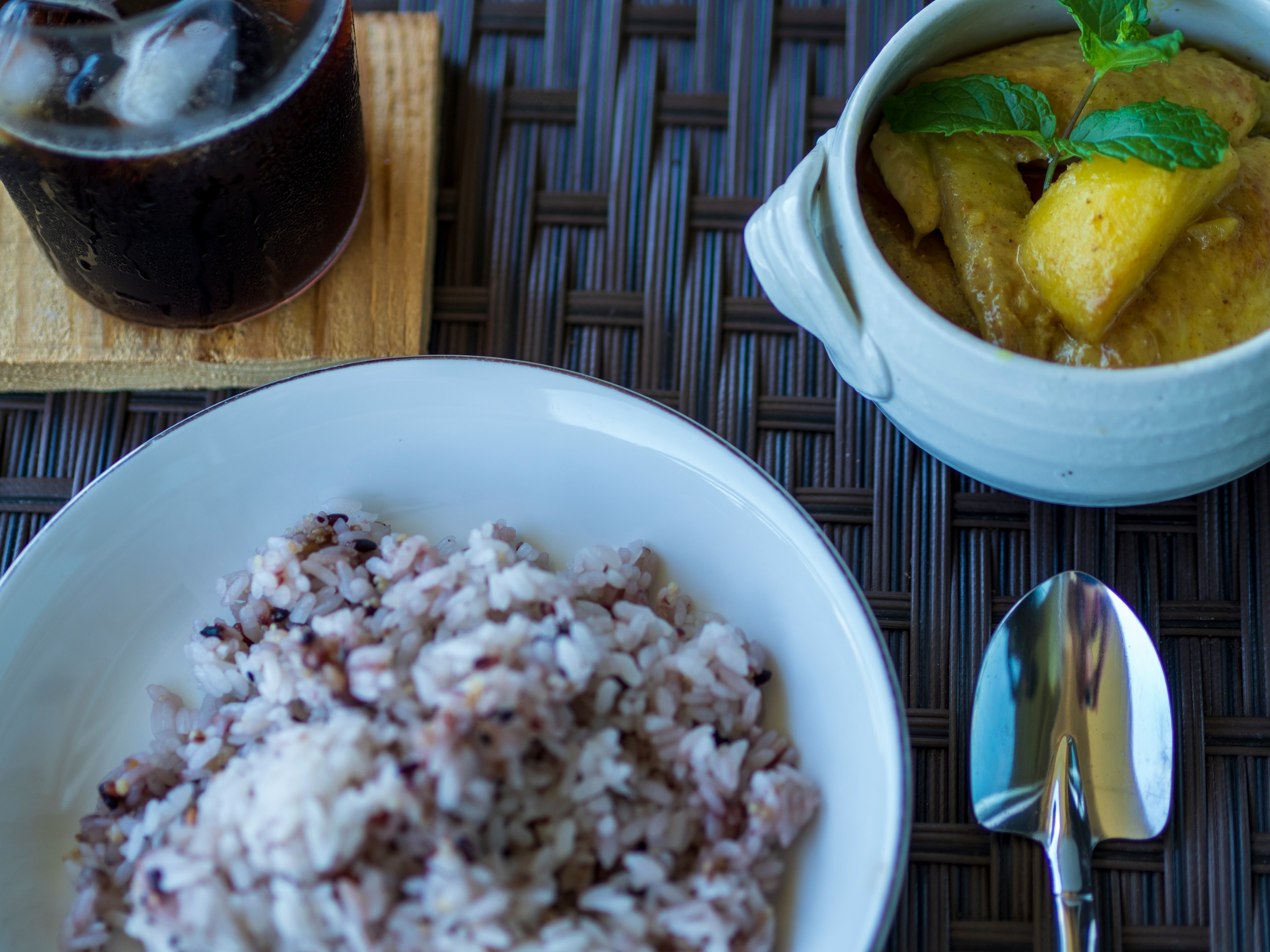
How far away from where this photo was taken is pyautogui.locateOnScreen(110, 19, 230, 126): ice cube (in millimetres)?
1066

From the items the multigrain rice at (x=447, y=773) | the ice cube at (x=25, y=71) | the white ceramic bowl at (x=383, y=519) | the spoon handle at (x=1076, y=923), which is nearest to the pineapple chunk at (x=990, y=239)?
the white ceramic bowl at (x=383, y=519)

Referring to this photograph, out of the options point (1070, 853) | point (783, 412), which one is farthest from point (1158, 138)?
point (1070, 853)

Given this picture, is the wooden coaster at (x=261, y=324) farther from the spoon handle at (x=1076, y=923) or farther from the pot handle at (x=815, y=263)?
the spoon handle at (x=1076, y=923)

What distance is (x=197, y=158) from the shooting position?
1.13 meters

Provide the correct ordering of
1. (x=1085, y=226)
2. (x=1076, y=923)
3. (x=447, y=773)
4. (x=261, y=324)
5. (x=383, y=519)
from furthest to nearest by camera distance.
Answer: (x=261, y=324) → (x=383, y=519) → (x=1076, y=923) → (x=1085, y=226) → (x=447, y=773)

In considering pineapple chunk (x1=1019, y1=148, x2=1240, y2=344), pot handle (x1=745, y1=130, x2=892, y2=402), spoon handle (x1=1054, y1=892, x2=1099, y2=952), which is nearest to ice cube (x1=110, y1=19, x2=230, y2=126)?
pot handle (x1=745, y1=130, x2=892, y2=402)

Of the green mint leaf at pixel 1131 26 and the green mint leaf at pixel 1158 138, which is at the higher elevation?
the green mint leaf at pixel 1131 26

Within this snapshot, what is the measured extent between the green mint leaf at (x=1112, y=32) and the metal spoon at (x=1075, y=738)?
23.5 inches

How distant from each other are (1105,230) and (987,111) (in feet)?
0.59

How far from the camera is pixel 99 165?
111cm

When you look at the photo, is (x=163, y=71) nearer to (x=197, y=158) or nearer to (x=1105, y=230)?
(x=197, y=158)

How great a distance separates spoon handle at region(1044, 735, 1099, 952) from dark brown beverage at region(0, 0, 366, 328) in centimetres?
114

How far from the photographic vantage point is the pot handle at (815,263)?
1.08 meters

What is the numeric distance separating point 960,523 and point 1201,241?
1.47 ft
